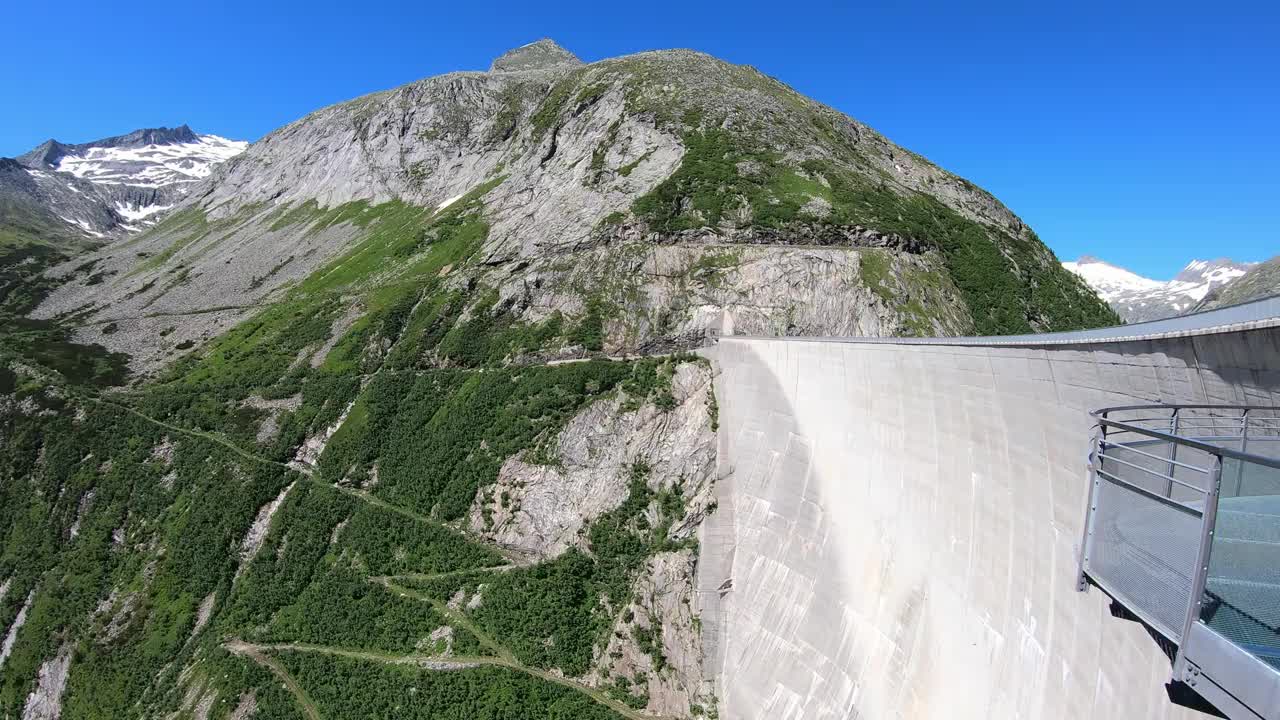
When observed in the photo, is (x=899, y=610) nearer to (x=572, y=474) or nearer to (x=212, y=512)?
(x=572, y=474)

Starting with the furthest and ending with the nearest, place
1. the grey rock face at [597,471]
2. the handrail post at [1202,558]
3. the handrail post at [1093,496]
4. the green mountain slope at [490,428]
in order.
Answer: the grey rock face at [597,471] → the green mountain slope at [490,428] → the handrail post at [1093,496] → the handrail post at [1202,558]

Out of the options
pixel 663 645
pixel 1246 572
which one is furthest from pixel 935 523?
pixel 663 645

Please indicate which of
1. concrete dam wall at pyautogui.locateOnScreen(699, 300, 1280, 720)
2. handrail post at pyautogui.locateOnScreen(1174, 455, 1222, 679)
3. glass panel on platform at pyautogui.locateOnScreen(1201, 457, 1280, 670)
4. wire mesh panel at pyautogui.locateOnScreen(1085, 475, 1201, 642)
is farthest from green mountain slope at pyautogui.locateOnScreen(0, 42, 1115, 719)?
glass panel on platform at pyautogui.locateOnScreen(1201, 457, 1280, 670)

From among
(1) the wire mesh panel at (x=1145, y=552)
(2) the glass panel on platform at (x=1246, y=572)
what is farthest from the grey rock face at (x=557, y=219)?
(2) the glass panel on platform at (x=1246, y=572)

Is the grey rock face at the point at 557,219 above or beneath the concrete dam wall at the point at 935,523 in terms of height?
above

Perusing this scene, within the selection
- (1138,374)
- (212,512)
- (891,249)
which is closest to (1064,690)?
(1138,374)

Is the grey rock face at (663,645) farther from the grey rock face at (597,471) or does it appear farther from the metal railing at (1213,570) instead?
the metal railing at (1213,570)
